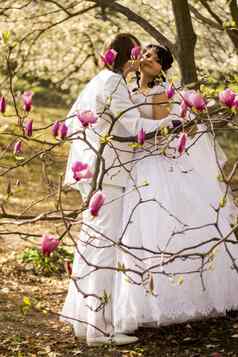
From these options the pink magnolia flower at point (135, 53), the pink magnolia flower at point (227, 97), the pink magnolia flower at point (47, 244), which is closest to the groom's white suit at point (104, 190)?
the pink magnolia flower at point (135, 53)

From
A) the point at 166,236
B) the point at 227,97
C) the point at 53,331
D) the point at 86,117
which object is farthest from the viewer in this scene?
the point at 53,331

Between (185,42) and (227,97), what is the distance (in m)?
2.80

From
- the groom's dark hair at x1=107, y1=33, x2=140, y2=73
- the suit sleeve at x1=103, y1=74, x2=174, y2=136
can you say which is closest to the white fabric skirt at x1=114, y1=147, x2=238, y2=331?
the suit sleeve at x1=103, y1=74, x2=174, y2=136

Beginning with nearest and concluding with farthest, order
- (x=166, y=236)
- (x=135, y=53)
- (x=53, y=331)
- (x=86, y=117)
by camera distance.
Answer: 1. (x=86, y=117)
2. (x=135, y=53)
3. (x=166, y=236)
4. (x=53, y=331)

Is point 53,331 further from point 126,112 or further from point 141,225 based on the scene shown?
point 126,112

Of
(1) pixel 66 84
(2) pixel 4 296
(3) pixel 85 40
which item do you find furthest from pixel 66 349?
(1) pixel 66 84

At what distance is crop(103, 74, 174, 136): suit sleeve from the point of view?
480 cm

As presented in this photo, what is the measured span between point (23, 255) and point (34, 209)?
10.2ft

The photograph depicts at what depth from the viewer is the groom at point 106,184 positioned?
4.83 m

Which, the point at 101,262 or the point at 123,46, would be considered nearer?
the point at 123,46

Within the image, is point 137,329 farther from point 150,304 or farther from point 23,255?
point 23,255

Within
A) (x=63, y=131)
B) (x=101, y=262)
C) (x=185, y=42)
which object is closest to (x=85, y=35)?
(x=185, y=42)

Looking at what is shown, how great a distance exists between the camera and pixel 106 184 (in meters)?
4.96

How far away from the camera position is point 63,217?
3.17m
